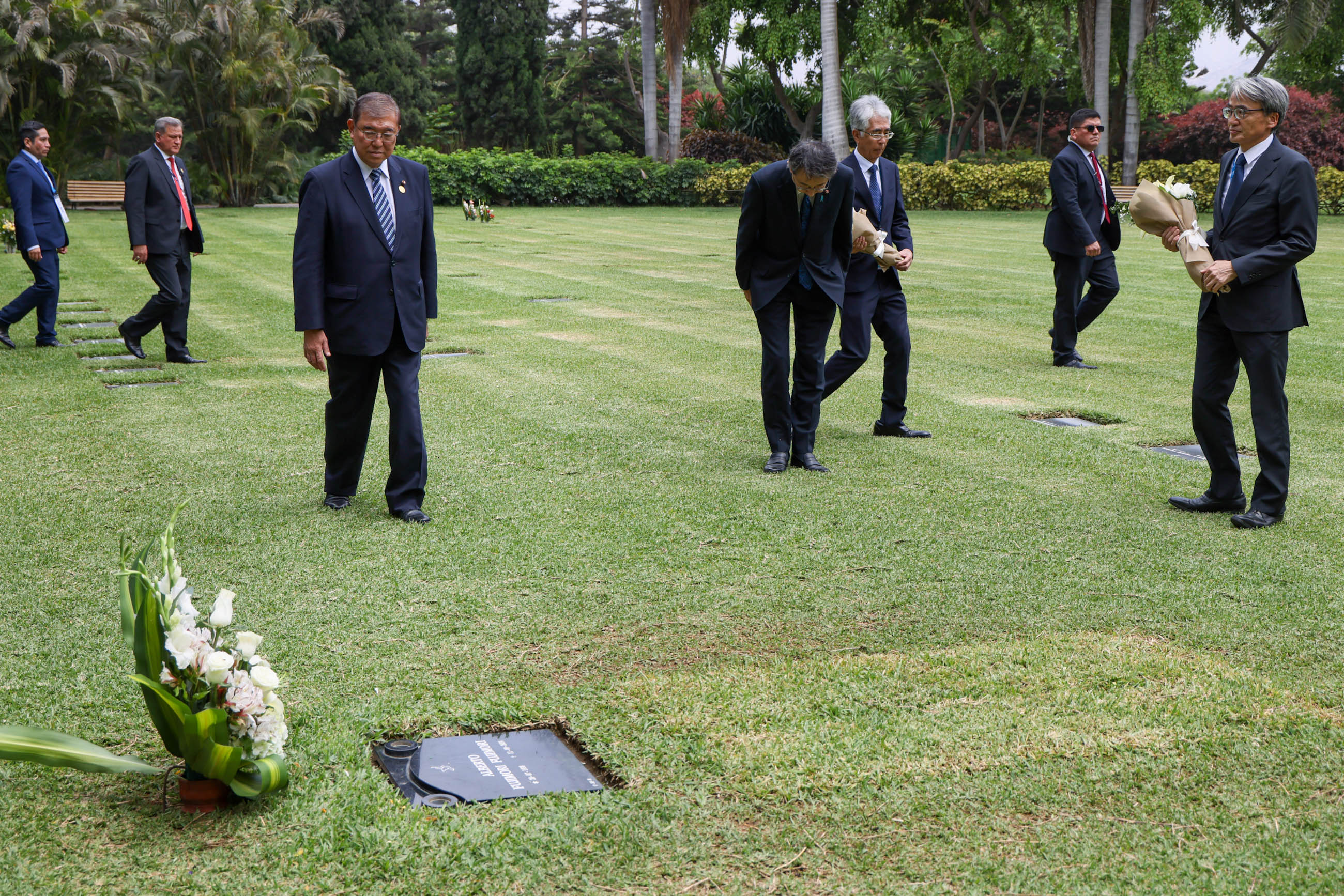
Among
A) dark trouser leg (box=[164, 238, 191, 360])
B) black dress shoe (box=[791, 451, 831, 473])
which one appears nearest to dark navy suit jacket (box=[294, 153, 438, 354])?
black dress shoe (box=[791, 451, 831, 473])

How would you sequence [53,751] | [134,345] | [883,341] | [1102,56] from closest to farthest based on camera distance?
[53,751]
[883,341]
[134,345]
[1102,56]

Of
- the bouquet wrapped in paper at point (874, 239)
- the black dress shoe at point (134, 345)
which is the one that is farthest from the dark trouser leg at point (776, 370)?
the black dress shoe at point (134, 345)

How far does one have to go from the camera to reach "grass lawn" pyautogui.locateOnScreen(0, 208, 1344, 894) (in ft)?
9.25

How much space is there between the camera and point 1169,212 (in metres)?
5.86

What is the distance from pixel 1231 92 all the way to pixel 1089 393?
3.76 metres

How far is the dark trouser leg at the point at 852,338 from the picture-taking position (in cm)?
717

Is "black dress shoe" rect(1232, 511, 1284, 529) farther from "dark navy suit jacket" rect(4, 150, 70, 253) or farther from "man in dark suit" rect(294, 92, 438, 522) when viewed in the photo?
"dark navy suit jacket" rect(4, 150, 70, 253)

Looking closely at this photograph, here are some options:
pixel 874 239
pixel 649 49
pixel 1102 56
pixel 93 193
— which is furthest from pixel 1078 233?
pixel 649 49

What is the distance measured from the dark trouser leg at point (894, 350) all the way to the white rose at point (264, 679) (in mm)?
5124

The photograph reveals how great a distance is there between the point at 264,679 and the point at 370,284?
2921 millimetres

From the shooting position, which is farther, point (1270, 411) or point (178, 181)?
point (178, 181)

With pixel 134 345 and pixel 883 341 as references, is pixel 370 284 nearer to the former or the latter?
pixel 883 341

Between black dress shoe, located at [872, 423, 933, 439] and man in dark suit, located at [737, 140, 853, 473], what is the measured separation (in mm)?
960

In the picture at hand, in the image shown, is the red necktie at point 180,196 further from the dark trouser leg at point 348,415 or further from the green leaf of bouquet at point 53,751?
the green leaf of bouquet at point 53,751
